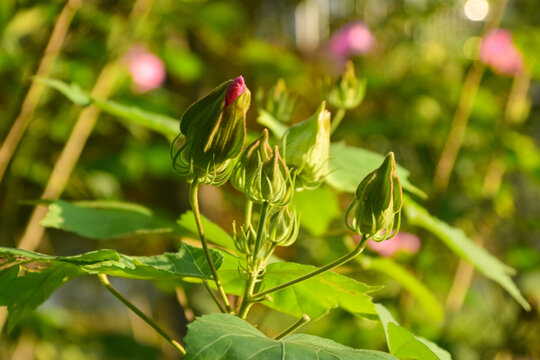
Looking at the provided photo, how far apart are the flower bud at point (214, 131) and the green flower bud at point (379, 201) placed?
83 millimetres

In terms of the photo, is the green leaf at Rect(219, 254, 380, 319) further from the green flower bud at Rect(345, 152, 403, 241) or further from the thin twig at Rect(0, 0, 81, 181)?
the thin twig at Rect(0, 0, 81, 181)

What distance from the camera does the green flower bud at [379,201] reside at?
0.39 metres

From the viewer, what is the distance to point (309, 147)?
455mm

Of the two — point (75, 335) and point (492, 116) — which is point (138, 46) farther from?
point (492, 116)

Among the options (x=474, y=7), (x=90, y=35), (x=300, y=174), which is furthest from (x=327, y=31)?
(x=300, y=174)

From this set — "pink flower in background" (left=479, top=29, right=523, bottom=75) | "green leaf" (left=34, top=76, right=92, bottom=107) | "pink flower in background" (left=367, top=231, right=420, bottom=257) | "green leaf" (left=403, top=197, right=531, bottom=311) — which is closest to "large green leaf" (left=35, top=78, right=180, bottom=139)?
"green leaf" (left=34, top=76, right=92, bottom=107)

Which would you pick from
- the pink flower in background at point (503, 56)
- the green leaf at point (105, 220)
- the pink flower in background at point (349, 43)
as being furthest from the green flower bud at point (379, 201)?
the pink flower in background at point (349, 43)

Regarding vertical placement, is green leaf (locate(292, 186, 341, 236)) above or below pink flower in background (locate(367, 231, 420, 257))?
above

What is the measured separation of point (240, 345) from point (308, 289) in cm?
16

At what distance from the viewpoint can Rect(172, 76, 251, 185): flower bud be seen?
393mm

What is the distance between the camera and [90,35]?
61.2 inches

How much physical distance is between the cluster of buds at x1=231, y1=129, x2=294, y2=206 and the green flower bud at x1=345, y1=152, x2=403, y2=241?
1.7 inches

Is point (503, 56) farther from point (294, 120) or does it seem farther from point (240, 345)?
point (240, 345)

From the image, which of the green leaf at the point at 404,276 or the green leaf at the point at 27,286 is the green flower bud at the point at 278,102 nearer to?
the green leaf at the point at 404,276
